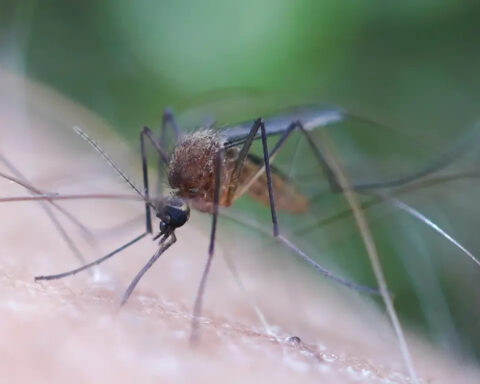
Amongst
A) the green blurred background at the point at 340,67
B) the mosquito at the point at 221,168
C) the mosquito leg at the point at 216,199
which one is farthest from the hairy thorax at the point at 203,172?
the green blurred background at the point at 340,67

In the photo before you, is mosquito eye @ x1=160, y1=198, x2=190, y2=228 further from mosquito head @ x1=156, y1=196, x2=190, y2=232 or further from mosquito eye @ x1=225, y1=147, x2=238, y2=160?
mosquito eye @ x1=225, y1=147, x2=238, y2=160

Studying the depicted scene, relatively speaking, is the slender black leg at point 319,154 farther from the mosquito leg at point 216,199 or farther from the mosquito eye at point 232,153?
the mosquito leg at point 216,199

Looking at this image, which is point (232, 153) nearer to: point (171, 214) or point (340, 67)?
point (171, 214)

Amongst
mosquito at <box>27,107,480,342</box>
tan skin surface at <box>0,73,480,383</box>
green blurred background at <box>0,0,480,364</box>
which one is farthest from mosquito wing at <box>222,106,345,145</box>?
green blurred background at <box>0,0,480,364</box>

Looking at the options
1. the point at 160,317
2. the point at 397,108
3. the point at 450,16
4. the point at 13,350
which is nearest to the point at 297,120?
the point at 160,317

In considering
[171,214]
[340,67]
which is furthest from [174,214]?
[340,67]

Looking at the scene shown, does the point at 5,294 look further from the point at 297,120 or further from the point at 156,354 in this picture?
the point at 297,120

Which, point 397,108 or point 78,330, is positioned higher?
point 397,108
